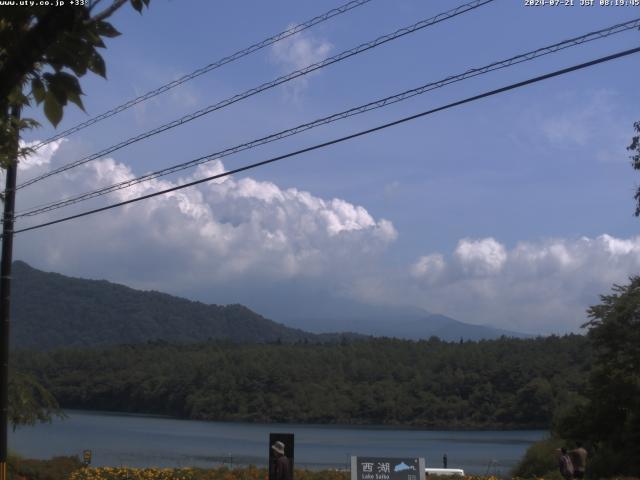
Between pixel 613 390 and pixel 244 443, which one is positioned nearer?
pixel 613 390

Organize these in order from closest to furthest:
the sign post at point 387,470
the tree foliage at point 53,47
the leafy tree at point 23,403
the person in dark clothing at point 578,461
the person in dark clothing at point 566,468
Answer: the tree foliage at point 53,47 < the sign post at point 387,470 < the person in dark clothing at point 566,468 < the person in dark clothing at point 578,461 < the leafy tree at point 23,403

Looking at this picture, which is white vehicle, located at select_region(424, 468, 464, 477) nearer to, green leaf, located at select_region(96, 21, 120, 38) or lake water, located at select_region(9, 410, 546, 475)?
lake water, located at select_region(9, 410, 546, 475)

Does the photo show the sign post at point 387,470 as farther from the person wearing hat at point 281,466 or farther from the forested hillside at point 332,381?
the forested hillside at point 332,381

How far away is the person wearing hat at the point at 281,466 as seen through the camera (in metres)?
15.8

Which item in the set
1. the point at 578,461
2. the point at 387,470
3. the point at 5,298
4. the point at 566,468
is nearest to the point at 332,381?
the point at 578,461

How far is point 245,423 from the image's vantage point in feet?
315

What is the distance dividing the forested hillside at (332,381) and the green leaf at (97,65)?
252 ft

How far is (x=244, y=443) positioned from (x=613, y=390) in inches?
1518

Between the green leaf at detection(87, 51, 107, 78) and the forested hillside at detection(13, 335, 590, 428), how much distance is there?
252ft

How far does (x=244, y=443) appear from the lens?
67188mm

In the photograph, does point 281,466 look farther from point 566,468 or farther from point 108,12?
point 108,12

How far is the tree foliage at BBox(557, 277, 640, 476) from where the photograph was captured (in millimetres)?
32219

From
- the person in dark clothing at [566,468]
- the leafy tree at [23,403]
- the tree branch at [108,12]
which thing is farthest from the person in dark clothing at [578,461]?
the tree branch at [108,12]

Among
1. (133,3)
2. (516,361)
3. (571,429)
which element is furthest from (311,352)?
(133,3)
